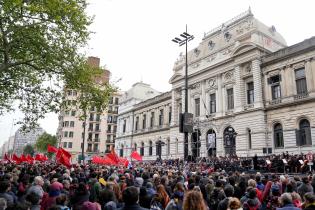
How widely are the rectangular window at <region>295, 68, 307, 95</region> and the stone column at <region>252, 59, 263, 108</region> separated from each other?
3749mm

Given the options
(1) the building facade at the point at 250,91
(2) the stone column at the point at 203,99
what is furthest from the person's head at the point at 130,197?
(2) the stone column at the point at 203,99

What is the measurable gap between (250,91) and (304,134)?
26.6ft

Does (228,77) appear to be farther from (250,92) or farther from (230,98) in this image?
(250,92)

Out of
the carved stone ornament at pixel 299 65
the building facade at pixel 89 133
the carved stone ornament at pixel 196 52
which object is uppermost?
the carved stone ornament at pixel 196 52

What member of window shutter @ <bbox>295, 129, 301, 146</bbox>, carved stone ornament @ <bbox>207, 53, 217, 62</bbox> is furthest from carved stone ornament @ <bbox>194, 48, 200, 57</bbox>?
window shutter @ <bbox>295, 129, 301, 146</bbox>

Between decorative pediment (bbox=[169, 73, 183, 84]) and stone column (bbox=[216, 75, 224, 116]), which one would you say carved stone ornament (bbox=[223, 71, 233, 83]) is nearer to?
stone column (bbox=[216, 75, 224, 116])

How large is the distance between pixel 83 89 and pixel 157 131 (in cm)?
3518

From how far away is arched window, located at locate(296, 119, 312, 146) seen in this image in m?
25.4

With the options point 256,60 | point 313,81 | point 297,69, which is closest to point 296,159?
point 313,81

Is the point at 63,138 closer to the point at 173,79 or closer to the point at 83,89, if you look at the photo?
the point at 173,79

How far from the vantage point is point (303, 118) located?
26.2 meters

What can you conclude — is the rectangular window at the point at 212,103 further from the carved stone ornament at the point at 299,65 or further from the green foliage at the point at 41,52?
the green foliage at the point at 41,52

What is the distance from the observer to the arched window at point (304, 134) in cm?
2540

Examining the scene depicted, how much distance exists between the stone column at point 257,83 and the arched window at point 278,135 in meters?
2.82
